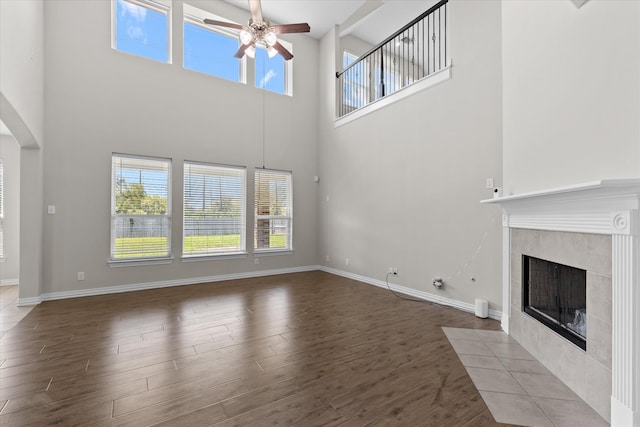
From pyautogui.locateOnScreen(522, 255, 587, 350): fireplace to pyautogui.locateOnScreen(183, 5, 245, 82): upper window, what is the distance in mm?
5795

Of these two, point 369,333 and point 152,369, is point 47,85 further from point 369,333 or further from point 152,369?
point 369,333

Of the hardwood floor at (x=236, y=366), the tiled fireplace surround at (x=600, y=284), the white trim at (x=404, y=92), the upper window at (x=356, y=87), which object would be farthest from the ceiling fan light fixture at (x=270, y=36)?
the hardwood floor at (x=236, y=366)

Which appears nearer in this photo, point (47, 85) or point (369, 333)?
point (369, 333)

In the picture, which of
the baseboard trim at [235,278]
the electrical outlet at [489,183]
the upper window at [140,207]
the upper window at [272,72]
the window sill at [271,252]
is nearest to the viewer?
the electrical outlet at [489,183]

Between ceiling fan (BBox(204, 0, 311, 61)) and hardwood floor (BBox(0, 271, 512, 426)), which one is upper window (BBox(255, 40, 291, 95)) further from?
hardwood floor (BBox(0, 271, 512, 426))

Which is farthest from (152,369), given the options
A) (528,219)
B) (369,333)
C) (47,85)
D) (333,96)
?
(333,96)

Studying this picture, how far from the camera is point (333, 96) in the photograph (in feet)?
21.5

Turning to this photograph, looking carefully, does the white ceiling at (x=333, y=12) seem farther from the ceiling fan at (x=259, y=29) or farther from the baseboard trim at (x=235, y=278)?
the baseboard trim at (x=235, y=278)

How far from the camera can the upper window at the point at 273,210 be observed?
6.22 m

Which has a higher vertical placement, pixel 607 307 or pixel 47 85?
pixel 47 85

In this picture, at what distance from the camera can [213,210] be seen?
571 centimetres

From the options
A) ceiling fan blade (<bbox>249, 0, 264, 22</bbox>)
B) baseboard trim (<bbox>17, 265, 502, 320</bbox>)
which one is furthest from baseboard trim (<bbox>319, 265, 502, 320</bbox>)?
ceiling fan blade (<bbox>249, 0, 264, 22</bbox>)

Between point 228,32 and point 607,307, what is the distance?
6.99m

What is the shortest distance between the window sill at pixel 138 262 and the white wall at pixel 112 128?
0.07 meters
